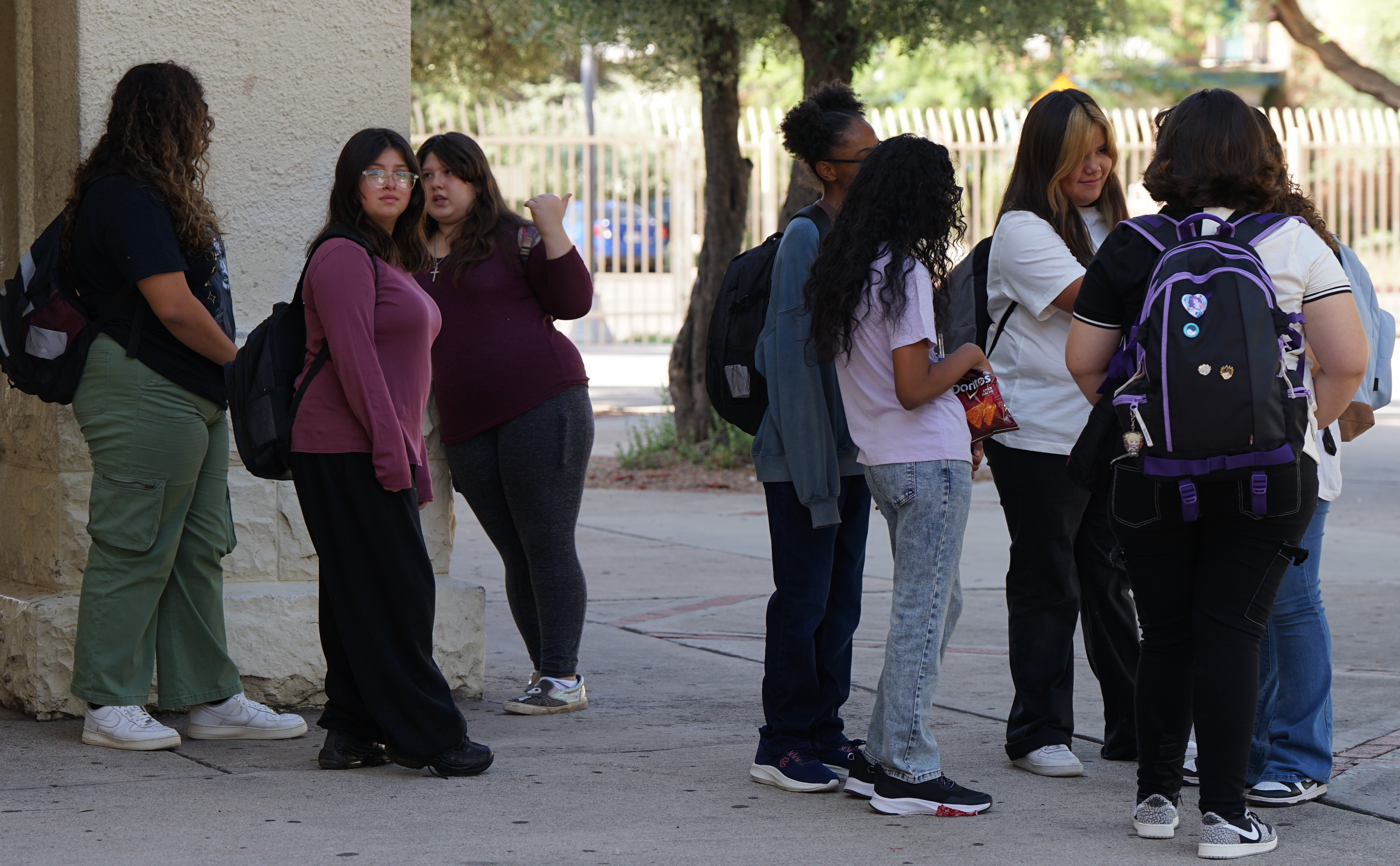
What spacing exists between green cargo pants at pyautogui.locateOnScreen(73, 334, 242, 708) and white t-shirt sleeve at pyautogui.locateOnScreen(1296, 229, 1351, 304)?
2889mm

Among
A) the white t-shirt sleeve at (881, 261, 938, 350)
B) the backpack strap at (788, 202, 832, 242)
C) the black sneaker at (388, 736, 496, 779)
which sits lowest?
the black sneaker at (388, 736, 496, 779)

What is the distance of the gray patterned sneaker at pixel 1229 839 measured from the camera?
3535mm

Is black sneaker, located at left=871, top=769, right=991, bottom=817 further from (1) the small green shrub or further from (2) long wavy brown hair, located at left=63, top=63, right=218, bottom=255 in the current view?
(1) the small green shrub

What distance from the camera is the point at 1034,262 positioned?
4102 millimetres

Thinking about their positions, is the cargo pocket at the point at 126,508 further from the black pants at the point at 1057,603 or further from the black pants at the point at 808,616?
the black pants at the point at 1057,603

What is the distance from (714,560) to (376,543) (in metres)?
4.21

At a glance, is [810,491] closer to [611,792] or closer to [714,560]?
[611,792]

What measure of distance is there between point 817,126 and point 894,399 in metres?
0.82

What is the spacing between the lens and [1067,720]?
14.3 feet

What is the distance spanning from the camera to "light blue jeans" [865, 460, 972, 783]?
12.3 feet

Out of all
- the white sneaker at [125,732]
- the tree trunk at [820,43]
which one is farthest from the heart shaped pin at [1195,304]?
the tree trunk at [820,43]

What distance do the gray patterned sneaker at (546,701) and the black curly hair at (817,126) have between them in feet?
6.09

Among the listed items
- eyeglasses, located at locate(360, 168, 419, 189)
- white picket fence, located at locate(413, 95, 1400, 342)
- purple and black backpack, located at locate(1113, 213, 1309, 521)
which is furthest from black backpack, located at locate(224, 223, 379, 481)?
white picket fence, located at locate(413, 95, 1400, 342)

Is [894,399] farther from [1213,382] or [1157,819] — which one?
[1157,819]
